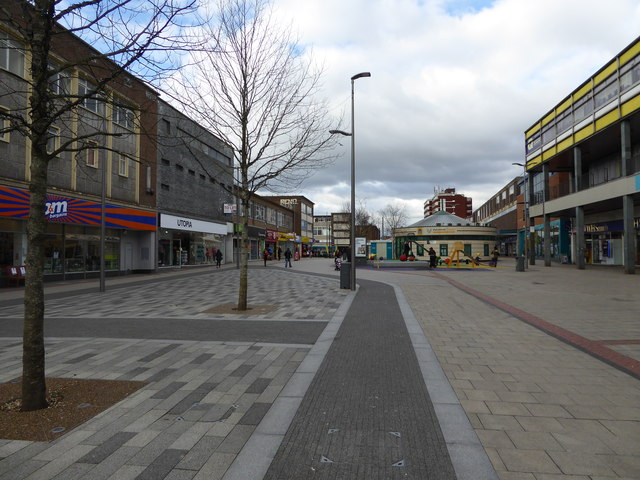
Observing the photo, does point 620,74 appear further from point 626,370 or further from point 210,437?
point 210,437

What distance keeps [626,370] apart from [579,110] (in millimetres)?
29368

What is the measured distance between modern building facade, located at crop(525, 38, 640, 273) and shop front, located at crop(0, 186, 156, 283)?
1156 inches

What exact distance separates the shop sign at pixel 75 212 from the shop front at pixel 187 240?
222 cm

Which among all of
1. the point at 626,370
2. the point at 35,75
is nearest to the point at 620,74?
the point at 626,370

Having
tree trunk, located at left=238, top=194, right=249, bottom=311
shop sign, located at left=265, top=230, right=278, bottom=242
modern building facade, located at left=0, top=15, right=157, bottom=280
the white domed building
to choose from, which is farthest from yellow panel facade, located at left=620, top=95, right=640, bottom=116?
shop sign, located at left=265, top=230, right=278, bottom=242

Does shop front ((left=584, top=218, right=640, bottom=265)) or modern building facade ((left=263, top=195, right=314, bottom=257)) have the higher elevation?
modern building facade ((left=263, top=195, right=314, bottom=257))

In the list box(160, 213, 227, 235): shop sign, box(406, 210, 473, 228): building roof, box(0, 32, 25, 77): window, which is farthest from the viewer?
box(406, 210, 473, 228): building roof

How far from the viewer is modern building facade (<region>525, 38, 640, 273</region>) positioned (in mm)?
22750

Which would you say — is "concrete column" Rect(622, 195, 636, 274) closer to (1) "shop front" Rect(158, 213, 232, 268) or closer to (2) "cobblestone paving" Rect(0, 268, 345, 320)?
(2) "cobblestone paving" Rect(0, 268, 345, 320)

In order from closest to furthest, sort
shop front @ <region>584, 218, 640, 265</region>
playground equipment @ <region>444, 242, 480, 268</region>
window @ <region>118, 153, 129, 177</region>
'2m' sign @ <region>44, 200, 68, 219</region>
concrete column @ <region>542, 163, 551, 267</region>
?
'2m' sign @ <region>44, 200, 68, 219</region>, window @ <region>118, 153, 129, 177</region>, shop front @ <region>584, 218, 640, 265</region>, concrete column @ <region>542, 163, 551, 267</region>, playground equipment @ <region>444, 242, 480, 268</region>

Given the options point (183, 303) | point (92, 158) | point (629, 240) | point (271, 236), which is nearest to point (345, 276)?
point (183, 303)

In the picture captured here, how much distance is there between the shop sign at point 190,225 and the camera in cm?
2741

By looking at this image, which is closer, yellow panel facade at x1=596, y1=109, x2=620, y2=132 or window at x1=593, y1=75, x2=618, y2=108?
yellow panel facade at x1=596, y1=109, x2=620, y2=132

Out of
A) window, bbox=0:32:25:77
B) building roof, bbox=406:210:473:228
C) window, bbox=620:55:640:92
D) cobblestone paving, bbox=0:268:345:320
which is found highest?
window, bbox=620:55:640:92
